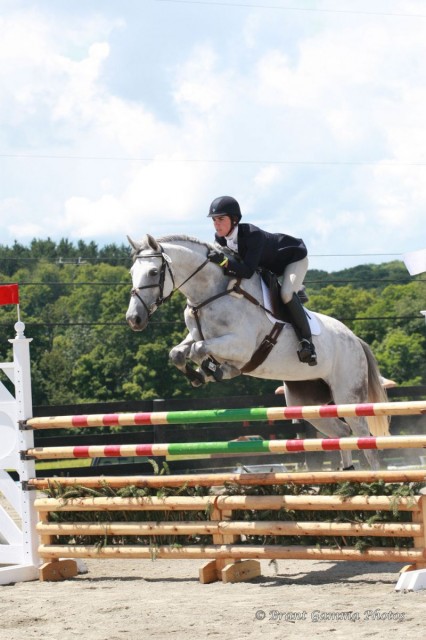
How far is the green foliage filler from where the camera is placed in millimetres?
4828

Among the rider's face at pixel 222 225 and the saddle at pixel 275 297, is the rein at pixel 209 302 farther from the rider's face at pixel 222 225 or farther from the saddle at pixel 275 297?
the rider's face at pixel 222 225

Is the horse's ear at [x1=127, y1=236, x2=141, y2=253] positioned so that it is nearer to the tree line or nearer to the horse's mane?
the horse's mane

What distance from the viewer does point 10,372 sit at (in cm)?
576

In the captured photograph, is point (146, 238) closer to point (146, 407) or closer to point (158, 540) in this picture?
point (158, 540)

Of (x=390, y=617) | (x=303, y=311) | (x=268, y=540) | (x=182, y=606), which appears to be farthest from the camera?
(x=303, y=311)

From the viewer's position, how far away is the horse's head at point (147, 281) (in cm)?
548

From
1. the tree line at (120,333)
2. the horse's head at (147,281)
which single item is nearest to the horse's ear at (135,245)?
the horse's head at (147,281)

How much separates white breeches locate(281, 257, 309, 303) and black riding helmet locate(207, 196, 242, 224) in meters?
0.56

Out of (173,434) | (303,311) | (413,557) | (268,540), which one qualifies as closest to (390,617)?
(413,557)

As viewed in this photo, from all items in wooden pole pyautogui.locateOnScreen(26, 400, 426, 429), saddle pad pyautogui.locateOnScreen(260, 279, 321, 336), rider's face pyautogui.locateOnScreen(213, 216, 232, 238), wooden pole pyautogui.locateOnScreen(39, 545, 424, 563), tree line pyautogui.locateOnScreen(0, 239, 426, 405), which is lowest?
wooden pole pyautogui.locateOnScreen(39, 545, 424, 563)

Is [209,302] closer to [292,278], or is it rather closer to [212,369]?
[212,369]

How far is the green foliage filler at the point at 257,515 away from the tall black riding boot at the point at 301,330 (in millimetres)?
1059

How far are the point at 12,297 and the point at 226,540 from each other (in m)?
1.85

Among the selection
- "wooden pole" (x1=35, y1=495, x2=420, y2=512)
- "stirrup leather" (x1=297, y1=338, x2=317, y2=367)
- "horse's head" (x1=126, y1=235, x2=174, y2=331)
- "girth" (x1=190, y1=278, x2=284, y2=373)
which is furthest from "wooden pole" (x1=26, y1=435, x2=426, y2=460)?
"stirrup leather" (x1=297, y1=338, x2=317, y2=367)
